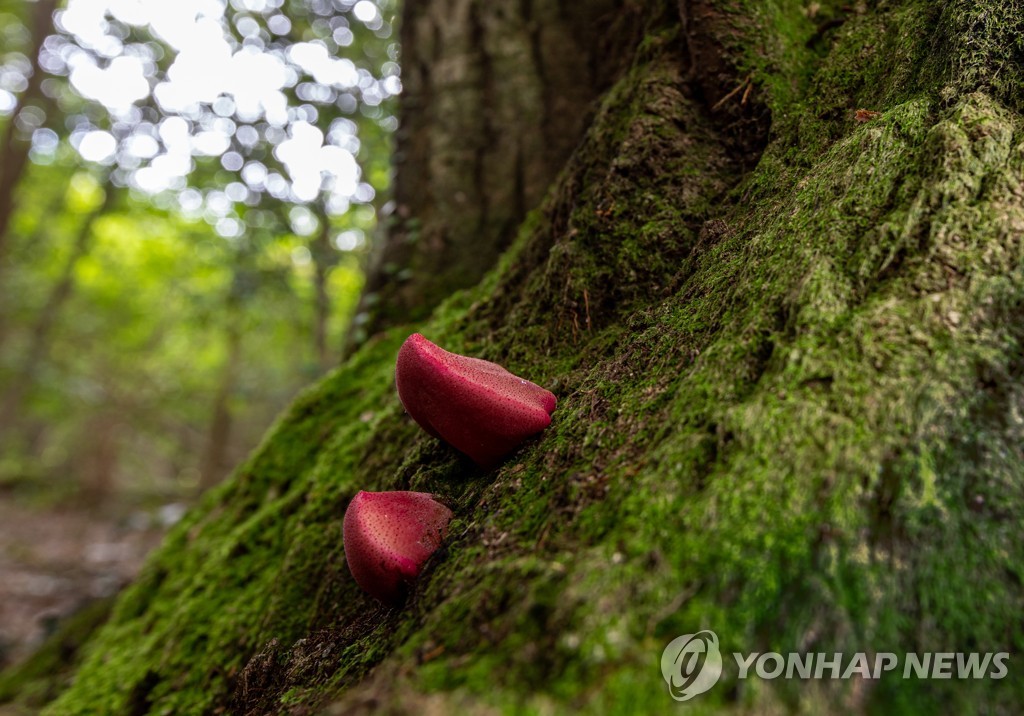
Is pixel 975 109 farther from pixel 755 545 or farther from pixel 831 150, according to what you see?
Result: pixel 755 545

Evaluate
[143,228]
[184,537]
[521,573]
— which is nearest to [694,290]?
[521,573]

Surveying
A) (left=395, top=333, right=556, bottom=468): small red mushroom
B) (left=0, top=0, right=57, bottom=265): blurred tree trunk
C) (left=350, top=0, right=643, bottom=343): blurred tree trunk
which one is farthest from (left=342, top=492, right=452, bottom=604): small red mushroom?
(left=0, top=0, right=57, bottom=265): blurred tree trunk

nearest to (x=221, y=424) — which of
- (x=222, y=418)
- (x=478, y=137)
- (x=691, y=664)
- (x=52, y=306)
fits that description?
(x=222, y=418)

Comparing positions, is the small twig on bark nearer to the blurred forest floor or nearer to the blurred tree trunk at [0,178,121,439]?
the blurred forest floor

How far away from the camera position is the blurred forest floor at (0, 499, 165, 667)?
603 centimetres

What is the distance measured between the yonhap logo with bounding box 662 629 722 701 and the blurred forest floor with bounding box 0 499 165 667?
18.2ft

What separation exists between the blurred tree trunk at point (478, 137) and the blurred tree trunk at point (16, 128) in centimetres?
878

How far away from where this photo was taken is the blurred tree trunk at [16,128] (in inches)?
379

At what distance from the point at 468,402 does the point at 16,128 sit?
11502 mm

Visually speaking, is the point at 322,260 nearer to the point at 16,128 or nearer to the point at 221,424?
the point at 221,424

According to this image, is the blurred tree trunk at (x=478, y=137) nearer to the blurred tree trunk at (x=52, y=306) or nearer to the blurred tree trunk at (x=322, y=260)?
the blurred tree trunk at (x=322, y=260)

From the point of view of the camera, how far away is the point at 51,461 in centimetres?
2447

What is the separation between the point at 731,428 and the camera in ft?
4.22

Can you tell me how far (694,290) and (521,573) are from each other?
95 cm
